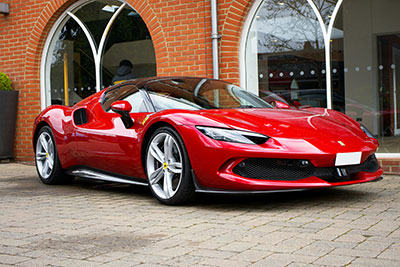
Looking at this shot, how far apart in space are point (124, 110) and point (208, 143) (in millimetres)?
1168

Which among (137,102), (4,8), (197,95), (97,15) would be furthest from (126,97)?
(4,8)

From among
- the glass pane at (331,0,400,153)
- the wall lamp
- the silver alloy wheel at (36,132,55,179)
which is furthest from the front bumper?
the wall lamp

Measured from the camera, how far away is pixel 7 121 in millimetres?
10984

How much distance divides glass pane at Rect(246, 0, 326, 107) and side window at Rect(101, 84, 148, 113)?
10.1 ft

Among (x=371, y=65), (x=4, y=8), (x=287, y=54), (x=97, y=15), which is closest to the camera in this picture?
(x=371, y=65)

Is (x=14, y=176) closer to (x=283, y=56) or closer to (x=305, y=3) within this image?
(x=283, y=56)

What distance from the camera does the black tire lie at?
6.71 metres

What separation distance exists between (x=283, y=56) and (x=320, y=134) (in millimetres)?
3924

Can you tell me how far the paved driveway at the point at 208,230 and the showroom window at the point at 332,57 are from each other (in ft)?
6.94

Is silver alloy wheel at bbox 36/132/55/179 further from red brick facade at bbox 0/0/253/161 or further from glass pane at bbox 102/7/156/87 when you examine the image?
glass pane at bbox 102/7/156/87

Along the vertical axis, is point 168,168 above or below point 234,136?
below

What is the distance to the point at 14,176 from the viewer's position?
8.16 meters

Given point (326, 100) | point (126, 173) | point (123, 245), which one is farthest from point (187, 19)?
point (123, 245)

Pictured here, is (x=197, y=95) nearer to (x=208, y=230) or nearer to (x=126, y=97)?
(x=126, y=97)
